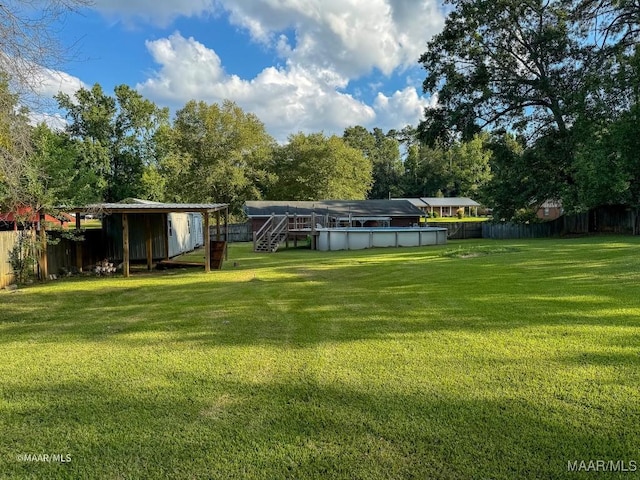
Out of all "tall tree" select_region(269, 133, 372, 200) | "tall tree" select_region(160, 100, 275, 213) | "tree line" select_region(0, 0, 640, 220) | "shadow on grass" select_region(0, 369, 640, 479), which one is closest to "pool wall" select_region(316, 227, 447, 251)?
"tree line" select_region(0, 0, 640, 220)

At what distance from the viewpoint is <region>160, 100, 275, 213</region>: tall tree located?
37.8 meters

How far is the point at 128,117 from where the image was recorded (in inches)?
1174

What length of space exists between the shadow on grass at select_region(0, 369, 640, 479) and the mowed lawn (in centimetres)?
1

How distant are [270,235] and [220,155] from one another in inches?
830

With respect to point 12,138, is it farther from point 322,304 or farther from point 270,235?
point 270,235

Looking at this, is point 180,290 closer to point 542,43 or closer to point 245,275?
point 245,275

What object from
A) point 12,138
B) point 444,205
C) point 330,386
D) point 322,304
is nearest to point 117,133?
point 12,138

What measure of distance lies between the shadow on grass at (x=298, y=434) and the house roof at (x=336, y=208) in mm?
26007

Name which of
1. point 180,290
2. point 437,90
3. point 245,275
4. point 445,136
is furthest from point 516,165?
point 180,290

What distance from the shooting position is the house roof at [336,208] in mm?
30062

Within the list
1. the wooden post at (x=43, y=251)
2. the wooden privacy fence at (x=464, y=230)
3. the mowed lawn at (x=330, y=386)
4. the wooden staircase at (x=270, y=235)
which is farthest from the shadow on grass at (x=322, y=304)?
the wooden privacy fence at (x=464, y=230)

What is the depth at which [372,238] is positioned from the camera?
21.9 metres

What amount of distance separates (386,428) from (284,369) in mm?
1429

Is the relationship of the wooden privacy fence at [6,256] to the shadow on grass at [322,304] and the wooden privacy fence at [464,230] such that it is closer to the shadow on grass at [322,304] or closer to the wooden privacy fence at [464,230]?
the shadow on grass at [322,304]
